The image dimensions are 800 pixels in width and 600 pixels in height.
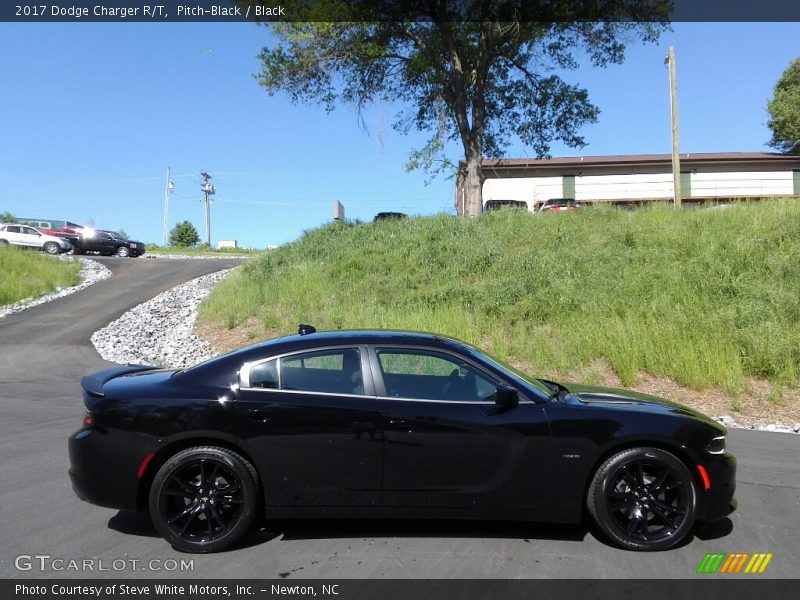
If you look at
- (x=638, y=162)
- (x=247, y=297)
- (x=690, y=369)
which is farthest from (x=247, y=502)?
(x=638, y=162)

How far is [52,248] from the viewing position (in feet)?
108

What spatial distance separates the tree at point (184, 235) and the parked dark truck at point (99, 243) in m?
44.8

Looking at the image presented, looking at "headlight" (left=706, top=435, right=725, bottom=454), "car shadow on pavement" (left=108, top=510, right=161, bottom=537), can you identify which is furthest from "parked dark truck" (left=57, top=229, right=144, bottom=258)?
"headlight" (left=706, top=435, right=725, bottom=454)

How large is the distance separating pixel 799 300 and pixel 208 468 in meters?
11.3

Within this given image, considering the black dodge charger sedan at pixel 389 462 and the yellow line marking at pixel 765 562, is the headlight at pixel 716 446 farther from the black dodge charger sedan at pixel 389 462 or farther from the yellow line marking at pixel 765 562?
the yellow line marking at pixel 765 562

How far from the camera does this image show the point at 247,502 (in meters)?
3.98

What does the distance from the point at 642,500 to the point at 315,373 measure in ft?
7.60

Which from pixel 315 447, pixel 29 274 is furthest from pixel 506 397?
pixel 29 274

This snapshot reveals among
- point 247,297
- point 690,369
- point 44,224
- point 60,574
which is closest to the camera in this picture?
point 60,574

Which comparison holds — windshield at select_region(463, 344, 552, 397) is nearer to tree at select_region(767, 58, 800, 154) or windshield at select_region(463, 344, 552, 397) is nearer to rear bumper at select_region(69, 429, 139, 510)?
rear bumper at select_region(69, 429, 139, 510)

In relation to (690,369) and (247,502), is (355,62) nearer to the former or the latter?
(690,369)

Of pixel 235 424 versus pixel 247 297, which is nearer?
pixel 235 424

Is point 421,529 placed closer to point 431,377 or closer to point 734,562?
point 431,377

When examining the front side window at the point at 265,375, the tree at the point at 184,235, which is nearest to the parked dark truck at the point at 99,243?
the front side window at the point at 265,375
